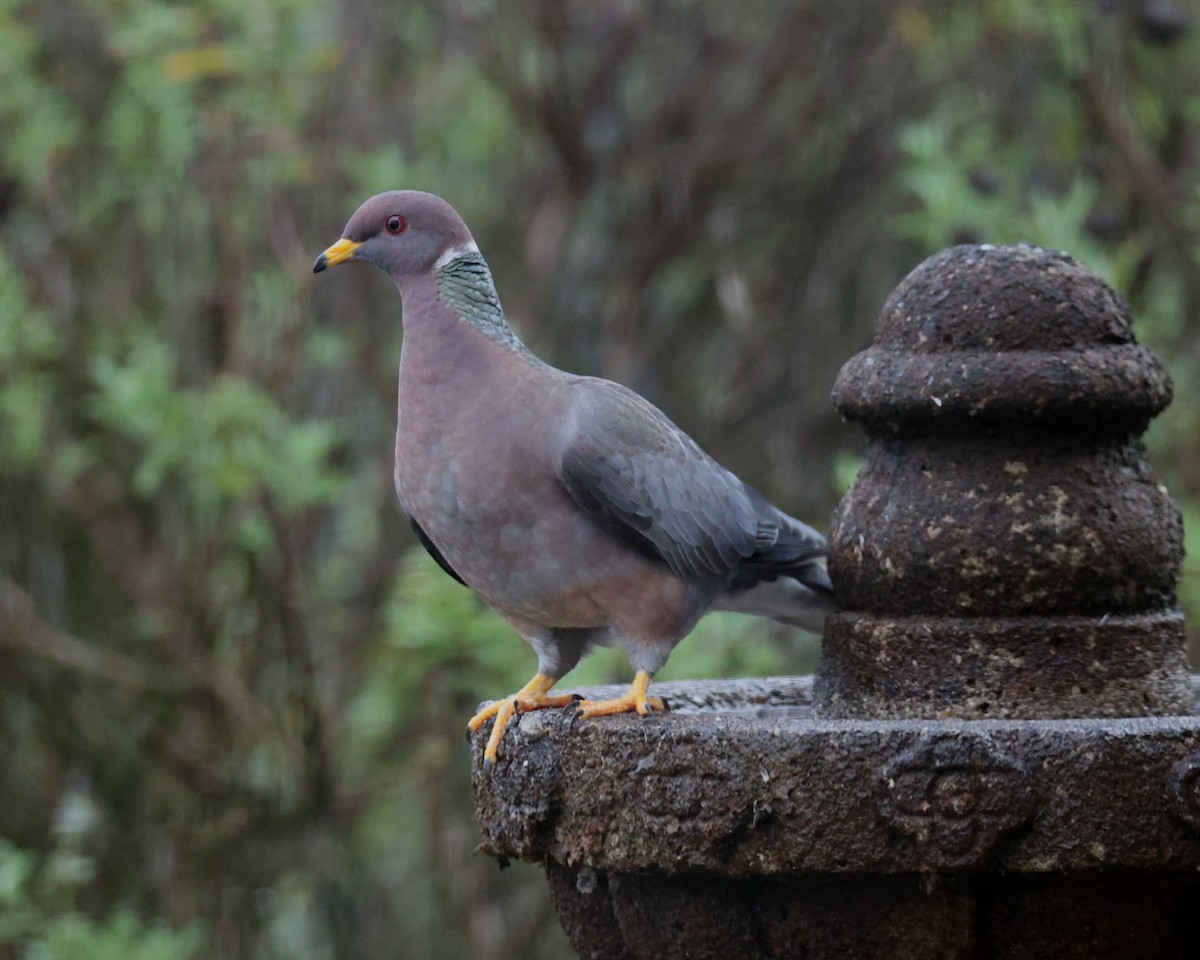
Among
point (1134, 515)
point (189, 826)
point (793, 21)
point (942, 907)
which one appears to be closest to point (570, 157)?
point (793, 21)

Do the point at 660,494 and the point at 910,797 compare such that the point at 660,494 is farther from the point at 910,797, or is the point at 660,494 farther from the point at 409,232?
the point at 910,797

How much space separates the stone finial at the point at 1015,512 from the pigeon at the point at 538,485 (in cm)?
37

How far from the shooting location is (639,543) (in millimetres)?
A: 2975

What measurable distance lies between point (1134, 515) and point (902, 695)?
0.48m

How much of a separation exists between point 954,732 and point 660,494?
872 mm

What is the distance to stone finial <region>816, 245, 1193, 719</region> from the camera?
8.64 feet

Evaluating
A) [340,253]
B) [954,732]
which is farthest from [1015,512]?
[340,253]

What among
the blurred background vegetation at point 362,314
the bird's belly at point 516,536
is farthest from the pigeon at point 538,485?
the blurred background vegetation at point 362,314

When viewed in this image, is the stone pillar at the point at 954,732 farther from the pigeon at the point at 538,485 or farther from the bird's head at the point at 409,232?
the bird's head at the point at 409,232

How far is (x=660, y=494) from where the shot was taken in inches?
117

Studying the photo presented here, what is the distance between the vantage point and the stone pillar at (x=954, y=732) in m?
2.25

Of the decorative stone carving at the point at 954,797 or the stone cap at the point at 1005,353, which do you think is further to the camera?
the stone cap at the point at 1005,353

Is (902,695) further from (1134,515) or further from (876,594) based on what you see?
(1134,515)

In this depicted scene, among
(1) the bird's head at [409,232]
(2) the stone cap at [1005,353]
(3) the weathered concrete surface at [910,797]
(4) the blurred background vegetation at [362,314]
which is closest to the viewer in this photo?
(3) the weathered concrete surface at [910,797]
